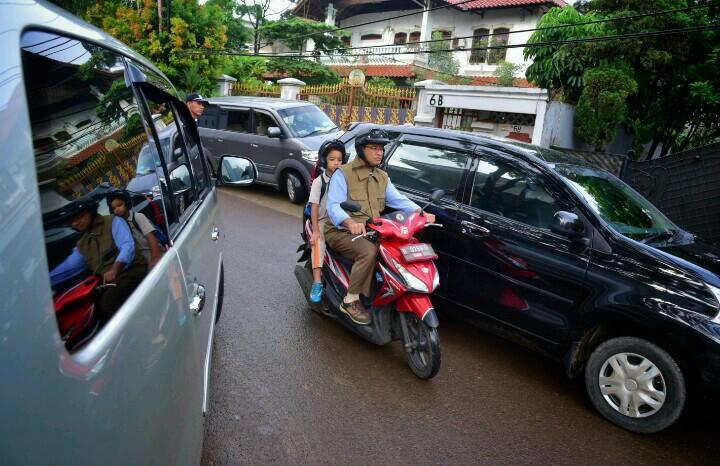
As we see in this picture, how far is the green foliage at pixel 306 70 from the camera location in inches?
913

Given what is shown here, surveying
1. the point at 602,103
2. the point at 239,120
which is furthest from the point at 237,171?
the point at 602,103

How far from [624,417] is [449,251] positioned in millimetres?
1729

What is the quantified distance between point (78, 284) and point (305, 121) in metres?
8.85

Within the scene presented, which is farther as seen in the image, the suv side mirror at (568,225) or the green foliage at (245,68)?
the green foliage at (245,68)

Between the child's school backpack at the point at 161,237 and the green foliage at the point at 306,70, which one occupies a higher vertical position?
the green foliage at the point at 306,70

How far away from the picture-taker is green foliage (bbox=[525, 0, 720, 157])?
32.6 ft

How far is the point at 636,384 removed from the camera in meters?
3.15

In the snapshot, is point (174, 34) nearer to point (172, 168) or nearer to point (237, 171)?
point (237, 171)

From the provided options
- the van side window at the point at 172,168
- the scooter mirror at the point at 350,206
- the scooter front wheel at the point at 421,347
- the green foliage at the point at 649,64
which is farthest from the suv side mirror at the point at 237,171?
the green foliage at the point at 649,64

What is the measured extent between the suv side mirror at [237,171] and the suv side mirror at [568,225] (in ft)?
7.25

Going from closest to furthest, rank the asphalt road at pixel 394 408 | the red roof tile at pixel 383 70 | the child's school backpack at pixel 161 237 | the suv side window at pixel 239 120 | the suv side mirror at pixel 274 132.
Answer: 1. the child's school backpack at pixel 161 237
2. the asphalt road at pixel 394 408
3. the suv side mirror at pixel 274 132
4. the suv side window at pixel 239 120
5. the red roof tile at pixel 383 70

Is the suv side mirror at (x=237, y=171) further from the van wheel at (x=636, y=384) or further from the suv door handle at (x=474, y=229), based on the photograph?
the van wheel at (x=636, y=384)

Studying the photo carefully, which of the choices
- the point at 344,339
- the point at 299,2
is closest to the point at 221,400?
the point at 344,339

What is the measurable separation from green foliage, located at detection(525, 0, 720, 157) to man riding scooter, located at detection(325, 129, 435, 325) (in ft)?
28.0
